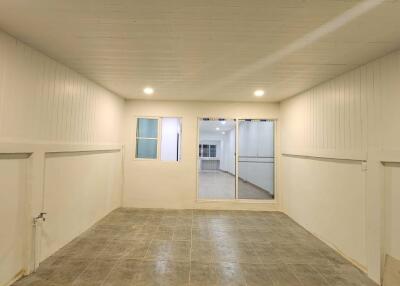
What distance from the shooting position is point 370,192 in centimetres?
274

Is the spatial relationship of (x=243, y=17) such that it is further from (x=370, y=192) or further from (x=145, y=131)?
(x=145, y=131)

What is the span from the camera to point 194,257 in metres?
3.08

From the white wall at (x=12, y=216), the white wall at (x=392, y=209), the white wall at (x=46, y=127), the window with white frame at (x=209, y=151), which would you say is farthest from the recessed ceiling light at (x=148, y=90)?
the window with white frame at (x=209, y=151)

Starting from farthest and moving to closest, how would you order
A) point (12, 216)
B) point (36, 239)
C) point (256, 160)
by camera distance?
1. point (256, 160)
2. point (36, 239)
3. point (12, 216)

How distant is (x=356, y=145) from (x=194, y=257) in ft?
8.08

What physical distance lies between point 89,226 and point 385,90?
4.51 meters

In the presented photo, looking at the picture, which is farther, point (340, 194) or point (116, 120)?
point (116, 120)

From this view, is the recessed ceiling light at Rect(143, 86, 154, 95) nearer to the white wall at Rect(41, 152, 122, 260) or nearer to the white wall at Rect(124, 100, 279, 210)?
the white wall at Rect(124, 100, 279, 210)

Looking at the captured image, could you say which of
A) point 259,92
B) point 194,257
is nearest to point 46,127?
point 194,257

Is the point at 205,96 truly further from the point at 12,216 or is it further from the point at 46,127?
the point at 12,216

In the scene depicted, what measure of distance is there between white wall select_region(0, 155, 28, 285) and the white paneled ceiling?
1283 mm

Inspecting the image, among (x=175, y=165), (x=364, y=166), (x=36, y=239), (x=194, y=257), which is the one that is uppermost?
(x=364, y=166)

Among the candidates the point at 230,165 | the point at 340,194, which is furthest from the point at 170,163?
the point at 230,165

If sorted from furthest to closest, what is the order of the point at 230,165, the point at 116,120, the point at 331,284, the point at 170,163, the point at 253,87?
the point at 230,165 < the point at 170,163 < the point at 116,120 < the point at 253,87 < the point at 331,284
